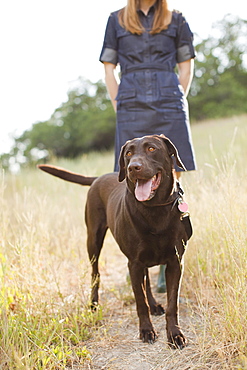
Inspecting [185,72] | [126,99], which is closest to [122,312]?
[126,99]

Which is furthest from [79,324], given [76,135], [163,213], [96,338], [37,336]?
[76,135]

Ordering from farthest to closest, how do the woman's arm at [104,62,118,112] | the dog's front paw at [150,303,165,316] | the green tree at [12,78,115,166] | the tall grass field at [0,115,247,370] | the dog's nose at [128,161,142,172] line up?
the green tree at [12,78,115,166], the woman's arm at [104,62,118,112], the dog's front paw at [150,303,165,316], the dog's nose at [128,161,142,172], the tall grass field at [0,115,247,370]

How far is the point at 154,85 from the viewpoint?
3.32 metres

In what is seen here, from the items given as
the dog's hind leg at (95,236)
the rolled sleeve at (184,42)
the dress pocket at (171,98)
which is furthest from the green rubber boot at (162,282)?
the rolled sleeve at (184,42)

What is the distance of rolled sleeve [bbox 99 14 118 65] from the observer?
3.47 m

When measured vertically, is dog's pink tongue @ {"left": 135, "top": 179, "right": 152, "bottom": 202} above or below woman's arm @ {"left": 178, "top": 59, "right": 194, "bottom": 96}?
below

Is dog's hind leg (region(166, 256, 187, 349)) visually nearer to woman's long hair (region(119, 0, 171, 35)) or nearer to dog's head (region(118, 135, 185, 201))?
dog's head (region(118, 135, 185, 201))

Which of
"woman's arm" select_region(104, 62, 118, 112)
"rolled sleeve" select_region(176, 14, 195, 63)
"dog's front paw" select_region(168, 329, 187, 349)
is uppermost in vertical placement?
"rolled sleeve" select_region(176, 14, 195, 63)

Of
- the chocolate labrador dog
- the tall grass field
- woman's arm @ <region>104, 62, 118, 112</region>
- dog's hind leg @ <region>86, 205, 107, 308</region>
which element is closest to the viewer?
the tall grass field

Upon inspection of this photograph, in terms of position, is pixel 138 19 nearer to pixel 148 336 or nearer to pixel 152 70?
pixel 152 70

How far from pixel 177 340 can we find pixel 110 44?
2.50 meters

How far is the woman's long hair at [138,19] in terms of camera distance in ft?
10.9

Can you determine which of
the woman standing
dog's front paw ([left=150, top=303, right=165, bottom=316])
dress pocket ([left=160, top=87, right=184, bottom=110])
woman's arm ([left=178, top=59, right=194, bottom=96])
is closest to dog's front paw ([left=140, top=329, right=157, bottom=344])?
dog's front paw ([left=150, top=303, right=165, bottom=316])

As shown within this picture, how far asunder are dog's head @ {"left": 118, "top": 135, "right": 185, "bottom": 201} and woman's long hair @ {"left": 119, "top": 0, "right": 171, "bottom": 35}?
1.30 meters
